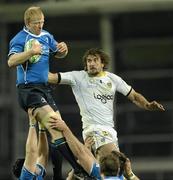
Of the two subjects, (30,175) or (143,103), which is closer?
(30,175)

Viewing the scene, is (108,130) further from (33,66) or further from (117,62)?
(117,62)

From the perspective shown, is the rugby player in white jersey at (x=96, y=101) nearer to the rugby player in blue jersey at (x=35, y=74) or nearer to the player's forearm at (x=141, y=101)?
the player's forearm at (x=141, y=101)

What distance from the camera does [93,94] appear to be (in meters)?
11.7

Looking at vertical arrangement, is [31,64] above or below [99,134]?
above

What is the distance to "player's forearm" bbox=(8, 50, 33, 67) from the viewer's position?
1063cm

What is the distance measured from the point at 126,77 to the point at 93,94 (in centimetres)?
1278

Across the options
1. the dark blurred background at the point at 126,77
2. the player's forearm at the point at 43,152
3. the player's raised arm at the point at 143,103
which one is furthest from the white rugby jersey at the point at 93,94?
the dark blurred background at the point at 126,77

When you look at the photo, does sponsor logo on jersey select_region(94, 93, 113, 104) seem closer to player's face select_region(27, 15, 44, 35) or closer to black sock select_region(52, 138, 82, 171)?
black sock select_region(52, 138, 82, 171)

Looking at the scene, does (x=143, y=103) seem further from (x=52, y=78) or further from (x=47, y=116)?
(x=47, y=116)

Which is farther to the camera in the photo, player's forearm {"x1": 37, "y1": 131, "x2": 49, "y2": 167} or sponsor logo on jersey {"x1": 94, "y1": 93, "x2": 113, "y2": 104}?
sponsor logo on jersey {"x1": 94, "y1": 93, "x2": 113, "y2": 104}

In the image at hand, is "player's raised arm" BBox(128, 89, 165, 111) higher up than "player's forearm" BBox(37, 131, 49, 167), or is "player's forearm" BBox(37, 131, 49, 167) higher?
"player's raised arm" BBox(128, 89, 165, 111)

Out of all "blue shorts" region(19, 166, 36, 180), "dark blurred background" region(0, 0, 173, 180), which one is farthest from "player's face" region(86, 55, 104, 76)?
"dark blurred background" region(0, 0, 173, 180)

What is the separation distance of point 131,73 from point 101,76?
1284 cm

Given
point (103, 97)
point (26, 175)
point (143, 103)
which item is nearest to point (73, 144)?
point (26, 175)
